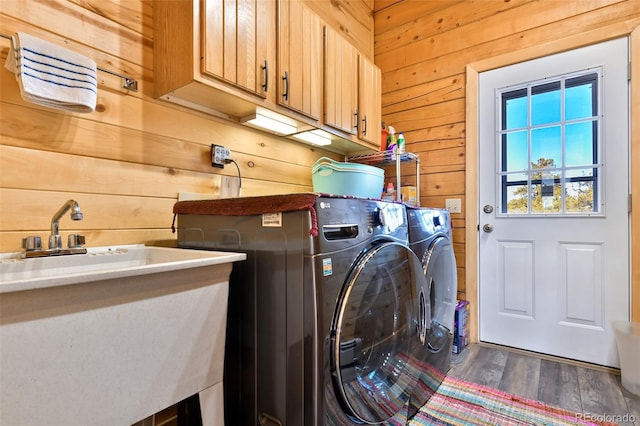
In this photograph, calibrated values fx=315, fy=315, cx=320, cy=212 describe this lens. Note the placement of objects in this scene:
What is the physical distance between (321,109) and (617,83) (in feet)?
6.01

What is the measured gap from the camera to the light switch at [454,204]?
7.87 feet

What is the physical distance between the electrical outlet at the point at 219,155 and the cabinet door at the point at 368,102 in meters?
0.94

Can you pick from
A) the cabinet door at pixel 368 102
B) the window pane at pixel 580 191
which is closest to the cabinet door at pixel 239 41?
the cabinet door at pixel 368 102

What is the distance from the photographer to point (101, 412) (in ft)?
2.35

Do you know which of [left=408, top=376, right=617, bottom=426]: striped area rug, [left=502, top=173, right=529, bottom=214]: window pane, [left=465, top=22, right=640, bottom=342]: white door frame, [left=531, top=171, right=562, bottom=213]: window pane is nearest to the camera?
[left=408, top=376, right=617, bottom=426]: striped area rug

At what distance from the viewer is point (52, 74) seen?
1.03 metres

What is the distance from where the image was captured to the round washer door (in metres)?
0.95

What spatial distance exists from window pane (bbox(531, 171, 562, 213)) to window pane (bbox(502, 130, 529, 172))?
0.12 m

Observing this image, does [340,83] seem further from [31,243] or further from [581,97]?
[31,243]

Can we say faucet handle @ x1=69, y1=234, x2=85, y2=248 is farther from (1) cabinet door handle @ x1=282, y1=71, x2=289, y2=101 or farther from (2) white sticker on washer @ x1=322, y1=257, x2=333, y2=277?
(1) cabinet door handle @ x1=282, y1=71, x2=289, y2=101

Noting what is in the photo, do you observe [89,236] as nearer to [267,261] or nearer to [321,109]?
[267,261]

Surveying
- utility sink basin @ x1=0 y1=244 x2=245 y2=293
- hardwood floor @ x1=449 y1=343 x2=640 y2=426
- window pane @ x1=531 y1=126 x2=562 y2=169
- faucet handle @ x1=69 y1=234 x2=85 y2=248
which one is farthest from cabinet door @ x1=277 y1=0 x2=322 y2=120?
hardwood floor @ x1=449 y1=343 x2=640 y2=426

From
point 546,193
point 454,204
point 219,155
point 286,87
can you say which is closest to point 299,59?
point 286,87

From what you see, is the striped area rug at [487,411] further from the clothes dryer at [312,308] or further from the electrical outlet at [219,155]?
the electrical outlet at [219,155]
